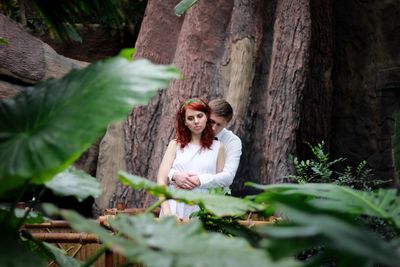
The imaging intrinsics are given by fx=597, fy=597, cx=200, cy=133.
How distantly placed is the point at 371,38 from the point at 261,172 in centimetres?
163

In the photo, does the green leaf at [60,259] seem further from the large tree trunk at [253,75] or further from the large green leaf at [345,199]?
the large tree trunk at [253,75]

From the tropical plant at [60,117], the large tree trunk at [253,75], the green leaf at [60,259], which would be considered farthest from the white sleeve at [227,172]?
the tropical plant at [60,117]

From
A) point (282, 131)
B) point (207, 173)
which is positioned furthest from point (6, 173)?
point (282, 131)

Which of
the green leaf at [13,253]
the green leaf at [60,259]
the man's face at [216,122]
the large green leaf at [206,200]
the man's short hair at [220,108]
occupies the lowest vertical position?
the green leaf at [60,259]

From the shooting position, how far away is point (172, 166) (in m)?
3.97

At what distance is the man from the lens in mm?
3781

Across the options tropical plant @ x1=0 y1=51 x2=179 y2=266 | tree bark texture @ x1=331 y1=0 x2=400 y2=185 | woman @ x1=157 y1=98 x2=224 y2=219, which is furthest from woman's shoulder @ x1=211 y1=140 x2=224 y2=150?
tropical plant @ x1=0 y1=51 x2=179 y2=266

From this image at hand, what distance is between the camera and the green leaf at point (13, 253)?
92cm

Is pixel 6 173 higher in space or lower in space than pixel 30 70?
lower

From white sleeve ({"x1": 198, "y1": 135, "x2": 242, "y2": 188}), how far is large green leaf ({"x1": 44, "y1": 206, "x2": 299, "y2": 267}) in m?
2.92

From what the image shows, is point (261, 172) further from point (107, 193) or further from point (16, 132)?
point (16, 132)

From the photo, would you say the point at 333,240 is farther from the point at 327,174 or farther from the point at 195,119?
the point at 195,119

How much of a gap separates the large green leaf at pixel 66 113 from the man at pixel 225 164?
273cm

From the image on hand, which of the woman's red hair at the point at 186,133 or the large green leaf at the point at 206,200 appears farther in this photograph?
the woman's red hair at the point at 186,133
